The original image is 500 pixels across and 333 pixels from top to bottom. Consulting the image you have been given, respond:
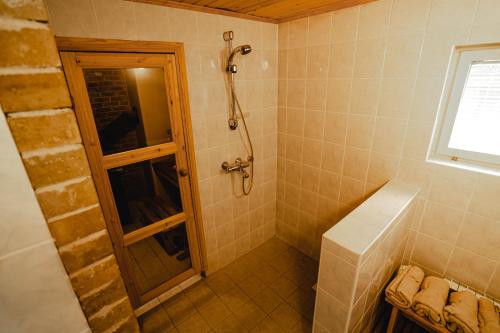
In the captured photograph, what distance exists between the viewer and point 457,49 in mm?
1326

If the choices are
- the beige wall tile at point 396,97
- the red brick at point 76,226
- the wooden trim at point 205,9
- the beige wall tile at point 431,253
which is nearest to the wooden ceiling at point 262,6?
the wooden trim at point 205,9

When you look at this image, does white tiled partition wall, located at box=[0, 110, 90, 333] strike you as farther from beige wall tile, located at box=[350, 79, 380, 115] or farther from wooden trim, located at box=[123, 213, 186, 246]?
beige wall tile, located at box=[350, 79, 380, 115]

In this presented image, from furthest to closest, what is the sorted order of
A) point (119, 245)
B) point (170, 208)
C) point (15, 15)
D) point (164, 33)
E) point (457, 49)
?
point (170, 208)
point (119, 245)
point (164, 33)
point (457, 49)
point (15, 15)

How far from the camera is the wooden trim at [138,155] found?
154cm

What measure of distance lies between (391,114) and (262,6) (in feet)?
3.66

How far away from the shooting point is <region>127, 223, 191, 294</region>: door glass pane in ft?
7.26

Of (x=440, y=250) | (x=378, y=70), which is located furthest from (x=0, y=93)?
(x=440, y=250)

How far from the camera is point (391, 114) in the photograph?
63.6 inches

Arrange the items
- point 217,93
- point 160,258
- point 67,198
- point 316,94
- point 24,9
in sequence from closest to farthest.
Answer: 1. point 24,9
2. point 67,198
3. point 217,93
4. point 316,94
5. point 160,258

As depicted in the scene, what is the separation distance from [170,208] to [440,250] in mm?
1990

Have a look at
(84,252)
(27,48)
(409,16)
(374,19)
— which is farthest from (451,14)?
(84,252)

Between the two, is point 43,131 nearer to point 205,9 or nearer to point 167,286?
point 205,9

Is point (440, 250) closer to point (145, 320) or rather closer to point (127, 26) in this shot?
point (145, 320)

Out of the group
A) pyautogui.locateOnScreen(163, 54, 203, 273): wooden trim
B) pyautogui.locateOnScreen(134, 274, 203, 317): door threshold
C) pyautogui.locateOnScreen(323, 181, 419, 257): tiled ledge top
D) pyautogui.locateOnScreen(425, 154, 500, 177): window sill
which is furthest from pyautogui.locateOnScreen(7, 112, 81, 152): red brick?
pyautogui.locateOnScreen(134, 274, 203, 317): door threshold
